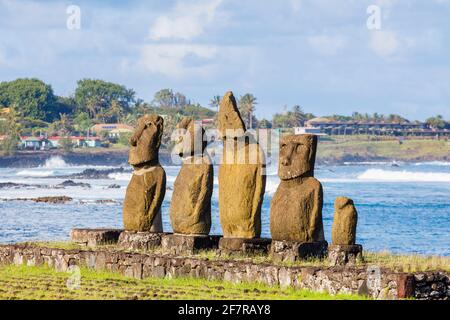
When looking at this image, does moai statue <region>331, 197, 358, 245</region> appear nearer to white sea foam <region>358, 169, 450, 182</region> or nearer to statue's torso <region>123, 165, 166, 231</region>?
statue's torso <region>123, 165, 166, 231</region>

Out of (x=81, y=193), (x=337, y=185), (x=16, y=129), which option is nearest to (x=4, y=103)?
(x=16, y=129)

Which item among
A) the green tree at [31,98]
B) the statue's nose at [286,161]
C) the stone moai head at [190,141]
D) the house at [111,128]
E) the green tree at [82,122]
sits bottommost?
the statue's nose at [286,161]

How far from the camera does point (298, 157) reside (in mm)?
22547

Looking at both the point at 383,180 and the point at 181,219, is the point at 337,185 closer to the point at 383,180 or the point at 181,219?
the point at 383,180

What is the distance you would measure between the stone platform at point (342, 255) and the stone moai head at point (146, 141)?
172 inches

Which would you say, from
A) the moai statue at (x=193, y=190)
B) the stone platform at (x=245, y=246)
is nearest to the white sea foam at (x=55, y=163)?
the moai statue at (x=193, y=190)

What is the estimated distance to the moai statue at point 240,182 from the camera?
908 inches

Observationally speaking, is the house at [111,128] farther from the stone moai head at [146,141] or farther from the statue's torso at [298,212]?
the statue's torso at [298,212]

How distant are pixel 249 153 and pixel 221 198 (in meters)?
0.93

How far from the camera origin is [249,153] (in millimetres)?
23234

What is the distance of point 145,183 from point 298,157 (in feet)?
11.1

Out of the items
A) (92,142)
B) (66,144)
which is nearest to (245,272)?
(66,144)

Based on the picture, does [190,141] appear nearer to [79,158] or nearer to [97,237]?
[97,237]

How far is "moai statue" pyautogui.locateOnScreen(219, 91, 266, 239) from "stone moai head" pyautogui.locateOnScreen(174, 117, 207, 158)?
2.27 ft
